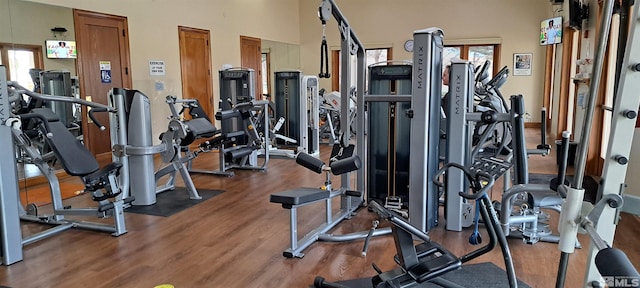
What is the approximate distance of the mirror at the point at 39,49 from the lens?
5.01 metres

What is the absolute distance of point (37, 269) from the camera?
3039 millimetres

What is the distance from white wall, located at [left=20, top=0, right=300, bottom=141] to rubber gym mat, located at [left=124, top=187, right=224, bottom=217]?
2.90m

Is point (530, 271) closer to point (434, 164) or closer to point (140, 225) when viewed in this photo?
point (434, 164)

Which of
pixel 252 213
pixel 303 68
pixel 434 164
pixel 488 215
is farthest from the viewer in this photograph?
pixel 303 68

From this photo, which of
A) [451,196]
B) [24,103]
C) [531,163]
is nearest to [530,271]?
[451,196]

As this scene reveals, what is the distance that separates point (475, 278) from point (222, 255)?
173cm

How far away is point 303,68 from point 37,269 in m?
10.4

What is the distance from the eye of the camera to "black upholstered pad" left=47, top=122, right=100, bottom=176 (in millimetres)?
3608

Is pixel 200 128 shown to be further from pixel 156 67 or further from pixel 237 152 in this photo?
pixel 156 67

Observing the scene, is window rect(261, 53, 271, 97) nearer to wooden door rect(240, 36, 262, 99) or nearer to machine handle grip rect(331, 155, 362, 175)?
wooden door rect(240, 36, 262, 99)

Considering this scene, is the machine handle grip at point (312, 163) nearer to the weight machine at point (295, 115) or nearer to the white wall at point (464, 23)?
the weight machine at point (295, 115)

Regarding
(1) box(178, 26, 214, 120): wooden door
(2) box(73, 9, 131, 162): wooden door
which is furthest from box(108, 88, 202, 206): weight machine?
(1) box(178, 26, 214, 120): wooden door

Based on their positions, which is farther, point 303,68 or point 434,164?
point 303,68

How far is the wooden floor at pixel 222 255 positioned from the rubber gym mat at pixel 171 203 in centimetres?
13
